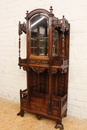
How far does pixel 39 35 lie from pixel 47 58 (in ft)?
1.18

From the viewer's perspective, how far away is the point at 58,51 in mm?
1956

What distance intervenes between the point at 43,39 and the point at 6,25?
1.07 m

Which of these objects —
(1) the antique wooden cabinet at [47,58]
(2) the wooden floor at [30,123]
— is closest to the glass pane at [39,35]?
(1) the antique wooden cabinet at [47,58]

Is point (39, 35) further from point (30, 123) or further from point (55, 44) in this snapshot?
point (30, 123)

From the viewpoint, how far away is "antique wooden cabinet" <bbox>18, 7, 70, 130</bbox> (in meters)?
1.70

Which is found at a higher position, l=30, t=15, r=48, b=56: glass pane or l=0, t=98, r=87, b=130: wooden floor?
l=30, t=15, r=48, b=56: glass pane

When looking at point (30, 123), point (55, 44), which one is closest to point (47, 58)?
point (55, 44)

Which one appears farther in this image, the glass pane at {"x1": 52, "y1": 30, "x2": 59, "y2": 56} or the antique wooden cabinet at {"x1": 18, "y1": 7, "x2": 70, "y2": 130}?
the glass pane at {"x1": 52, "y1": 30, "x2": 59, "y2": 56}

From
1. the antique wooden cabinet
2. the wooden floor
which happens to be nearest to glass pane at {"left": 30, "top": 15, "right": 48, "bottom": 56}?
the antique wooden cabinet

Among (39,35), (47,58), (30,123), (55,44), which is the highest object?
(39,35)

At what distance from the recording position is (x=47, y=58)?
173 cm

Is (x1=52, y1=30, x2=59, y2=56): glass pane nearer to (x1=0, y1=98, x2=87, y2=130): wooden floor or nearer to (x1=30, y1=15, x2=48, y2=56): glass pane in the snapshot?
(x1=30, y1=15, x2=48, y2=56): glass pane

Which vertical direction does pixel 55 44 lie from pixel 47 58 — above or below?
above

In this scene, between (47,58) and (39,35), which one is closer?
(47,58)
